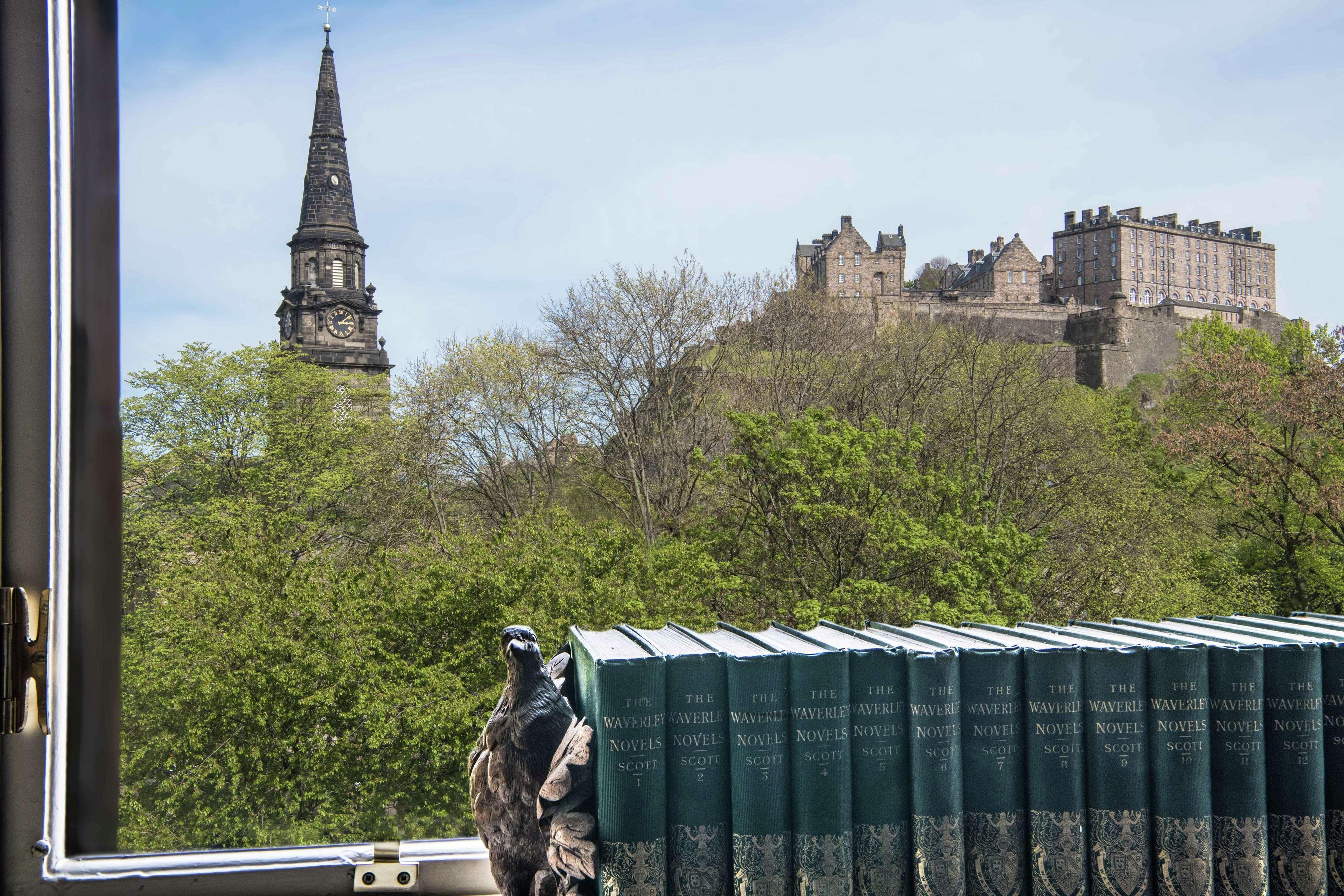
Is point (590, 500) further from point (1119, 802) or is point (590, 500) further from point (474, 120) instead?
point (1119, 802)

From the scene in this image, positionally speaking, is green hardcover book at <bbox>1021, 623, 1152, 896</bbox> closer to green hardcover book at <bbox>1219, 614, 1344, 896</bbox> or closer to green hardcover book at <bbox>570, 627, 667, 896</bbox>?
green hardcover book at <bbox>1219, 614, 1344, 896</bbox>

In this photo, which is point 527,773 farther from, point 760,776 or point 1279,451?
point 1279,451

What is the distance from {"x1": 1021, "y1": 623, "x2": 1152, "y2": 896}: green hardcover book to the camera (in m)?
0.82

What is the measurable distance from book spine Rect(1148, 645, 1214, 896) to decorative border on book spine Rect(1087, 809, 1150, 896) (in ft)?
0.05

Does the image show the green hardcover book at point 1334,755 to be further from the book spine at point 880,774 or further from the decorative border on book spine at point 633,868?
the decorative border on book spine at point 633,868

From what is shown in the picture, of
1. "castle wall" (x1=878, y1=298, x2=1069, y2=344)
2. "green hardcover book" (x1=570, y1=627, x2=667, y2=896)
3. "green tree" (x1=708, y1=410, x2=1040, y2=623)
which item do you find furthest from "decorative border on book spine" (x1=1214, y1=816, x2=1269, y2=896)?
"castle wall" (x1=878, y1=298, x2=1069, y2=344)

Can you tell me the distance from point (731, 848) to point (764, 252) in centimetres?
846

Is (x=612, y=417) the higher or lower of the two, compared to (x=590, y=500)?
higher

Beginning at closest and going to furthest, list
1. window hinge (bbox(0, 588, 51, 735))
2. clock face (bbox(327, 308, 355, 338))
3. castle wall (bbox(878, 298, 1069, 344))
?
window hinge (bbox(0, 588, 51, 735)), clock face (bbox(327, 308, 355, 338)), castle wall (bbox(878, 298, 1069, 344))

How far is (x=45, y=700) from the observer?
948mm

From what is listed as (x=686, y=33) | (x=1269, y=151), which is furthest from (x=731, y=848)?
(x=1269, y=151)

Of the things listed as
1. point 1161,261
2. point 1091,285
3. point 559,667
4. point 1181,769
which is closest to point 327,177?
point 559,667

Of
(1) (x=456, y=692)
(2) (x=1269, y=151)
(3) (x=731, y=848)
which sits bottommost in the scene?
(1) (x=456, y=692)

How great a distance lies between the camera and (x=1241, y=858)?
82 cm
